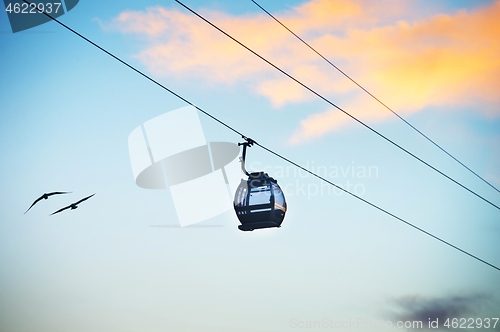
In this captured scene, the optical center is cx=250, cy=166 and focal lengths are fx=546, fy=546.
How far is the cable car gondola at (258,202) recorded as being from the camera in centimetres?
1120

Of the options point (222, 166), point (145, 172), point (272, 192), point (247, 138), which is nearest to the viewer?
point (247, 138)

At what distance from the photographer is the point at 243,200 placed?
11289mm

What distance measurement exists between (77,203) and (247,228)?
4783 mm

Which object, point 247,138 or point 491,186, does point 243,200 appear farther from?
point 491,186

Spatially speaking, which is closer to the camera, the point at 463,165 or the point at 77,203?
the point at 463,165

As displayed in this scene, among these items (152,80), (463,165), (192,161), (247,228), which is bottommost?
(247,228)

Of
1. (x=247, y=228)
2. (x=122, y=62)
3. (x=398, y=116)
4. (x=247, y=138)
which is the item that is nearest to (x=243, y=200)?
(x=247, y=228)

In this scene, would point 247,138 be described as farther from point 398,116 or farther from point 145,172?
point 145,172

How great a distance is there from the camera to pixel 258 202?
36.8ft

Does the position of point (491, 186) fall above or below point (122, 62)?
above

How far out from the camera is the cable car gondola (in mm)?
11195

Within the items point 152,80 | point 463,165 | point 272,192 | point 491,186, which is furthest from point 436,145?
point 152,80

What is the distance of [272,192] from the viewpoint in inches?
442

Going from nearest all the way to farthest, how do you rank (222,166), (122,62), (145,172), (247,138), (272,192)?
(122,62), (247,138), (272,192), (222,166), (145,172)
